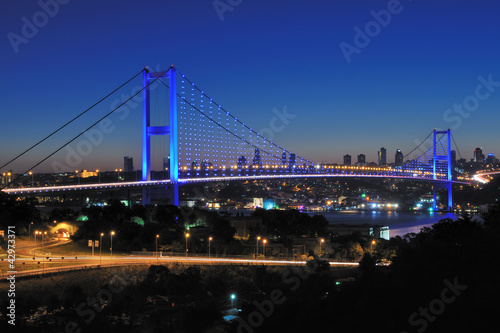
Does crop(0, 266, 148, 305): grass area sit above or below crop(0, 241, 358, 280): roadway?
below

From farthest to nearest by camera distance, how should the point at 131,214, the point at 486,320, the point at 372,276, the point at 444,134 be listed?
the point at 444,134
the point at 131,214
the point at 372,276
the point at 486,320

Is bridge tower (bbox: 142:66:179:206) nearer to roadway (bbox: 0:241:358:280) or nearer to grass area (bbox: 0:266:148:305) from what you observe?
roadway (bbox: 0:241:358:280)

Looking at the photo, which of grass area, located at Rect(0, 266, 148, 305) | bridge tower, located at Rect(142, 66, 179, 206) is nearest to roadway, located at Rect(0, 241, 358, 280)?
grass area, located at Rect(0, 266, 148, 305)

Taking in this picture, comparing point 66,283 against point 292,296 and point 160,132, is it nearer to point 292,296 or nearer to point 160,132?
point 292,296

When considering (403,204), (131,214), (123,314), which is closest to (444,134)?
(403,204)

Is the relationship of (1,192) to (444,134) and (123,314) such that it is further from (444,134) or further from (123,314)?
(444,134)

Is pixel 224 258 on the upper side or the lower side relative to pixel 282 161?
lower
